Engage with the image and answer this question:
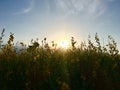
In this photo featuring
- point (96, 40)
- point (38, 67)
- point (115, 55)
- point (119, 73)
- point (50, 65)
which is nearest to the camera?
point (38, 67)

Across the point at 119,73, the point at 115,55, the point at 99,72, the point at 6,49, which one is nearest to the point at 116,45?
the point at 115,55

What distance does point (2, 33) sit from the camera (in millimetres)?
7688

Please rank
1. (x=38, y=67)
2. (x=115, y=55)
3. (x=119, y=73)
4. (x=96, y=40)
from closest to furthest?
(x=38, y=67) < (x=119, y=73) < (x=115, y=55) < (x=96, y=40)

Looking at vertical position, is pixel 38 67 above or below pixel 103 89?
above

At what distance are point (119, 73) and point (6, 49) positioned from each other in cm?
312

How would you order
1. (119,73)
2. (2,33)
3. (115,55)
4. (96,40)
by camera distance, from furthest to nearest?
(96,40)
(115,55)
(2,33)
(119,73)

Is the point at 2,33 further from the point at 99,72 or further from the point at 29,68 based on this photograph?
the point at 99,72

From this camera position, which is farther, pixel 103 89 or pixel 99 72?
pixel 99 72

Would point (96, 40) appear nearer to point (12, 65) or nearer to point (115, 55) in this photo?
point (115, 55)

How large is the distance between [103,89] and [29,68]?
1.77 m

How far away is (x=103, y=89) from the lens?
19.2 ft

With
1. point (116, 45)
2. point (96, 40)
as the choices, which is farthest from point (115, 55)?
point (96, 40)

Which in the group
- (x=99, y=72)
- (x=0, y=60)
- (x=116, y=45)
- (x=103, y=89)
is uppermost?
(x=116, y=45)

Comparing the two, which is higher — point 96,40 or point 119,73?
point 96,40
